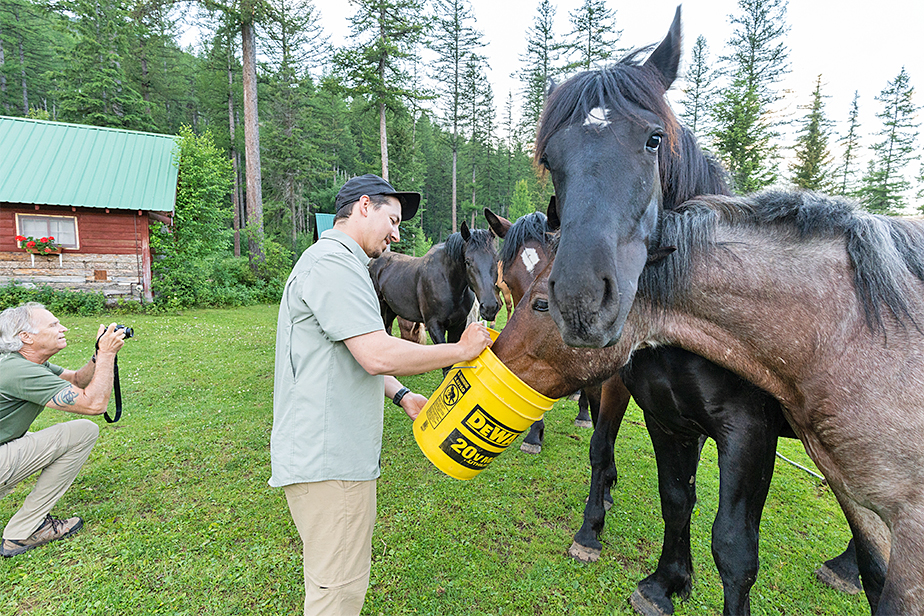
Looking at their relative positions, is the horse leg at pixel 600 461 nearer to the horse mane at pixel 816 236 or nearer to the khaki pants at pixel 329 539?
the horse mane at pixel 816 236

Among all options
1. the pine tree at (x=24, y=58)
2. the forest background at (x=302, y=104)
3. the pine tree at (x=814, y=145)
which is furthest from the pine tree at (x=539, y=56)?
the pine tree at (x=24, y=58)

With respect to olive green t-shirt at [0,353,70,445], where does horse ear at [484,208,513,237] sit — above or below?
above

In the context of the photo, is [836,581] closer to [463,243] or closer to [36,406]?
[463,243]

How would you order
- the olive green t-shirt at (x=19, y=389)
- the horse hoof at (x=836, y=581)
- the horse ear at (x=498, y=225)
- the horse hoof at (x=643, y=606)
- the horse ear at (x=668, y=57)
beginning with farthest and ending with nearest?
the horse ear at (x=498, y=225), the olive green t-shirt at (x=19, y=389), the horse hoof at (x=836, y=581), the horse hoof at (x=643, y=606), the horse ear at (x=668, y=57)

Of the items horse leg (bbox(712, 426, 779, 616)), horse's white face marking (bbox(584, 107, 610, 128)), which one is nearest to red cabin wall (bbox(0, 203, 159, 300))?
horse's white face marking (bbox(584, 107, 610, 128))

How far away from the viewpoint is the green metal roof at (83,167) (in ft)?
44.5

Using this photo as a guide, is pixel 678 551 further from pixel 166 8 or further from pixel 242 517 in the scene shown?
pixel 166 8

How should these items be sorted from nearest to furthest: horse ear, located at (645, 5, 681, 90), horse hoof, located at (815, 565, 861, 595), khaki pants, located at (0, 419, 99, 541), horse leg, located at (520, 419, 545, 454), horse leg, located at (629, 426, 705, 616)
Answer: horse ear, located at (645, 5, 681, 90)
horse leg, located at (629, 426, 705, 616)
horse hoof, located at (815, 565, 861, 595)
khaki pants, located at (0, 419, 99, 541)
horse leg, located at (520, 419, 545, 454)

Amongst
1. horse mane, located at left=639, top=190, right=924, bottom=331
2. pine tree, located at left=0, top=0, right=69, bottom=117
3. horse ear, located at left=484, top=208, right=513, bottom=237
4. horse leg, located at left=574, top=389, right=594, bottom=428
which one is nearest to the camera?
horse mane, located at left=639, top=190, right=924, bottom=331

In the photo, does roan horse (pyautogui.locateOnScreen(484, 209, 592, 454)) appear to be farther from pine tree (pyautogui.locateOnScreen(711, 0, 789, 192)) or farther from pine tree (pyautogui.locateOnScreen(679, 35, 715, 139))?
pine tree (pyautogui.locateOnScreen(679, 35, 715, 139))

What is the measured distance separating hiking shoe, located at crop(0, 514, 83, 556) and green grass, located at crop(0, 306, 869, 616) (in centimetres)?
8

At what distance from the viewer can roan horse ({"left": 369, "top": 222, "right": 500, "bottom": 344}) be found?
556 centimetres

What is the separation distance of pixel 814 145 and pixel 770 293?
102ft

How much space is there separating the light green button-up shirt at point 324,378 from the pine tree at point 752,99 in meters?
20.0
